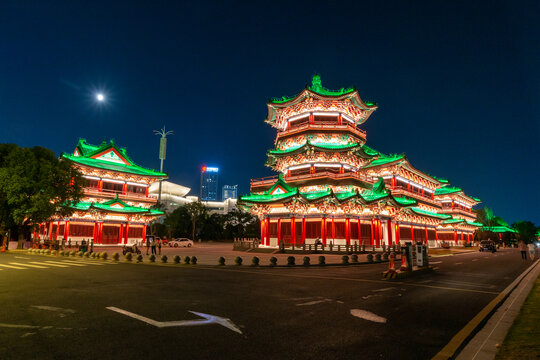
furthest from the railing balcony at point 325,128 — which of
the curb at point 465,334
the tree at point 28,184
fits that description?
the curb at point 465,334

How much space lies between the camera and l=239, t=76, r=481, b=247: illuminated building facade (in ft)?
116

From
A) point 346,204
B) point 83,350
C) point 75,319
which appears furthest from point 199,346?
point 346,204

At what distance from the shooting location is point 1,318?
6660mm

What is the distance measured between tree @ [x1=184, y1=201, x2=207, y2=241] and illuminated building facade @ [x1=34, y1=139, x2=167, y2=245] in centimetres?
1765

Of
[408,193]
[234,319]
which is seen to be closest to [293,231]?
[408,193]

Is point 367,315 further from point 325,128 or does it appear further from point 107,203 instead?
point 107,203

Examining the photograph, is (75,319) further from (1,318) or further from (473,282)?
(473,282)

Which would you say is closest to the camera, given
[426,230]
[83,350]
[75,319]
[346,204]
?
[83,350]

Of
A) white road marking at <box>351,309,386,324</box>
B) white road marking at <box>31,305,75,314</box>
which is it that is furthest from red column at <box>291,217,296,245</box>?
white road marking at <box>31,305,75,314</box>

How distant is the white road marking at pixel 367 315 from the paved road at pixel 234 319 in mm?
24

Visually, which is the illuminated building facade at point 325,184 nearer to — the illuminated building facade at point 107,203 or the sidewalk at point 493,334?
the sidewalk at point 493,334

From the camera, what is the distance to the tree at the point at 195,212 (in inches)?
2847

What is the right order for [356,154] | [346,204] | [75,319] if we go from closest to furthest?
[75,319] < [346,204] < [356,154]

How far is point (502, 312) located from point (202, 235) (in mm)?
78513
